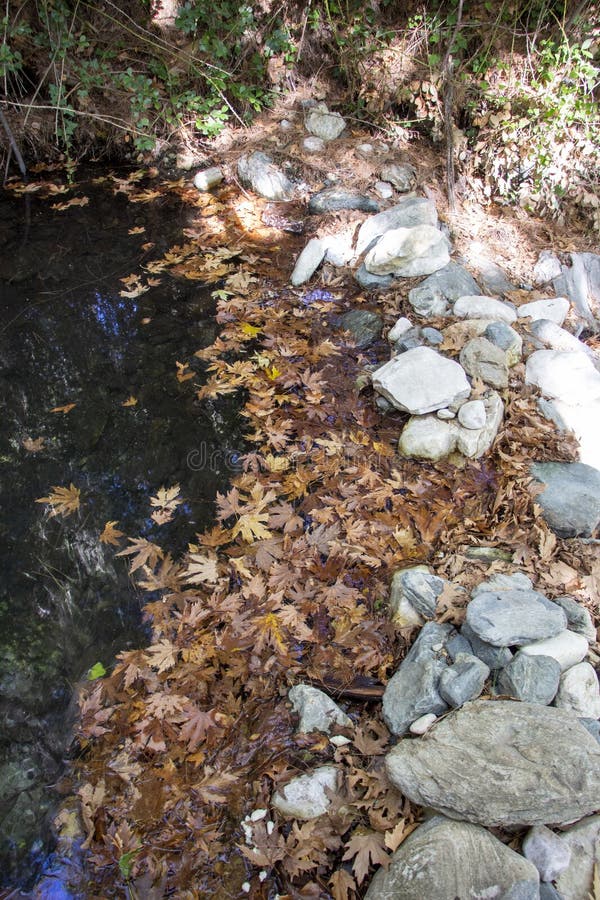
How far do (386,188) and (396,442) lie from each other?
171 inches

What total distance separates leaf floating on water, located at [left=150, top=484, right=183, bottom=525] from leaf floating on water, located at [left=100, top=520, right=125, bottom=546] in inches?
10.7

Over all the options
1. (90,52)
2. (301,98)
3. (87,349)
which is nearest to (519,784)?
(87,349)

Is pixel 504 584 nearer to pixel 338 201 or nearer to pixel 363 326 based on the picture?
pixel 363 326

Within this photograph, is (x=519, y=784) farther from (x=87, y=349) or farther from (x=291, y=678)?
(x=87, y=349)

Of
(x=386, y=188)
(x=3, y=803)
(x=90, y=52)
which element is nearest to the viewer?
(x=3, y=803)

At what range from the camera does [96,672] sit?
329cm

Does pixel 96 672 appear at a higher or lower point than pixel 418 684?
lower

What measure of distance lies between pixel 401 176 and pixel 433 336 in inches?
132

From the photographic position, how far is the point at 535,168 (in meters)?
6.62

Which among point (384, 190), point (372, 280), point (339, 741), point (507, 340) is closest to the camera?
point (339, 741)

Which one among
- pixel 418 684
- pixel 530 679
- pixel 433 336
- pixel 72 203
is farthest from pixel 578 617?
pixel 72 203

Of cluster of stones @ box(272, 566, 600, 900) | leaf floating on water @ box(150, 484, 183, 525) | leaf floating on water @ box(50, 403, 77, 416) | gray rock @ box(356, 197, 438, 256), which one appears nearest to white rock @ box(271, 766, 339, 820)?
cluster of stones @ box(272, 566, 600, 900)

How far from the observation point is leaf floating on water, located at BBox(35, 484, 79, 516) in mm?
4121

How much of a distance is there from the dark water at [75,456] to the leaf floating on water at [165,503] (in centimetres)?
6
